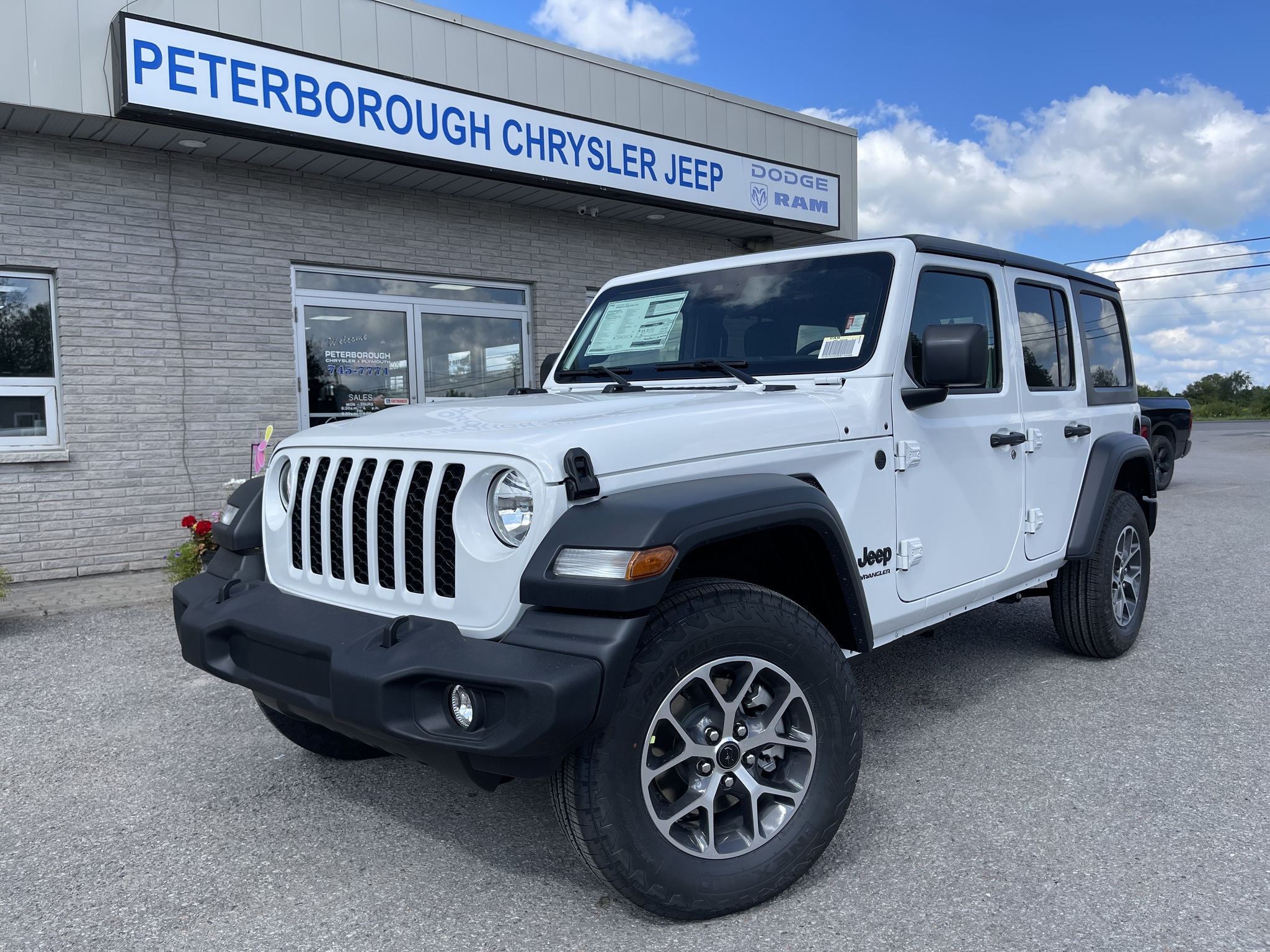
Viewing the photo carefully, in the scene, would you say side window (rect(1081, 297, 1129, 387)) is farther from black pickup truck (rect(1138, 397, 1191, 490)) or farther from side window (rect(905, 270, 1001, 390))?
black pickup truck (rect(1138, 397, 1191, 490))

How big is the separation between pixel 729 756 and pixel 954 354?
4.88 ft

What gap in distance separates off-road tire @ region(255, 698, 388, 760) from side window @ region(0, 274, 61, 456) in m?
5.14

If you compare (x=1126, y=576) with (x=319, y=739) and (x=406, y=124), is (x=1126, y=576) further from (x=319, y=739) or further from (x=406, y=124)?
(x=406, y=124)

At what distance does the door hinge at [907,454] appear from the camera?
3289mm

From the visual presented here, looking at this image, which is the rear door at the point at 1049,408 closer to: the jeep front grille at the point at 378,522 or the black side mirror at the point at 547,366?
the black side mirror at the point at 547,366

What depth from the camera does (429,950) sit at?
2.42 meters

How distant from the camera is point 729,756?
2566mm

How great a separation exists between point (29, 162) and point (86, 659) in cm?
420

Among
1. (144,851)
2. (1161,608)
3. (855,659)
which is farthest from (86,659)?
(1161,608)

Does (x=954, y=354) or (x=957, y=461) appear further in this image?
(x=957, y=461)

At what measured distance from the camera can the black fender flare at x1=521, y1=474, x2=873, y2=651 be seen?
2.24m

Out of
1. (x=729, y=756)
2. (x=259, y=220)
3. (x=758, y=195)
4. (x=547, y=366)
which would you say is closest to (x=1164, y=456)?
(x=758, y=195)

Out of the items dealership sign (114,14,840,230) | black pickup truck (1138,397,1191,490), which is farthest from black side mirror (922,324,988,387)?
black pickup truck (1138,397,1191,490)

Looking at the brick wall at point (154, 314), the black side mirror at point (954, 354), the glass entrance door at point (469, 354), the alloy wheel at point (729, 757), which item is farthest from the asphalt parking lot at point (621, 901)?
the glass entrance door at point (469, 354)
